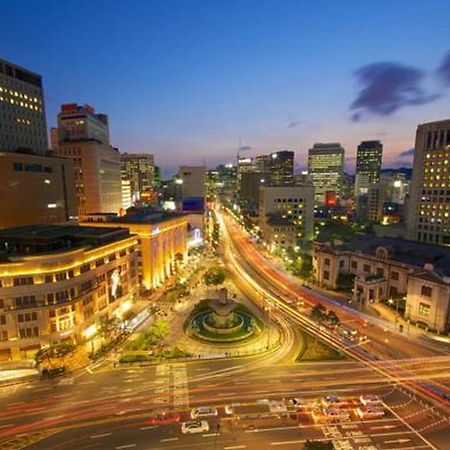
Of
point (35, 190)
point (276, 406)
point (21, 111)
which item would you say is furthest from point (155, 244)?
point (21, 111)

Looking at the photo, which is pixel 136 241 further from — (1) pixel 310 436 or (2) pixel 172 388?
(1) pixel 310 436

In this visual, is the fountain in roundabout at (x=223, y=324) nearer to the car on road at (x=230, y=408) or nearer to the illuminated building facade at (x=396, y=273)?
the car on road at (x=230, y=408)

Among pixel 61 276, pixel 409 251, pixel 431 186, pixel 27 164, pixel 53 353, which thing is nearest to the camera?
pixel 53 353

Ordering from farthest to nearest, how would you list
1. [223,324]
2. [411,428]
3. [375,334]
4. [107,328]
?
[223,324] → [375,334] → [107,328] → [411,428]

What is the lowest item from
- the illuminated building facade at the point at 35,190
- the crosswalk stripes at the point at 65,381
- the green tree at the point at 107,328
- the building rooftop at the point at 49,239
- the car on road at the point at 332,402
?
the crosswalk stripes at the point at 65,381

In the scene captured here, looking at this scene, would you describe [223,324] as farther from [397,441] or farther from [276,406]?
[397,441]

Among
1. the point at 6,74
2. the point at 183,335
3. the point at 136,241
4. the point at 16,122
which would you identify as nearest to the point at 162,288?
the point at 136,241

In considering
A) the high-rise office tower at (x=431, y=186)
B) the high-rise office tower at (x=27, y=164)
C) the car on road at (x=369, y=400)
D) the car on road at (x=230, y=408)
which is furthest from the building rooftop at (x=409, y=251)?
the high-rise office tower at (x=27, y=164)
